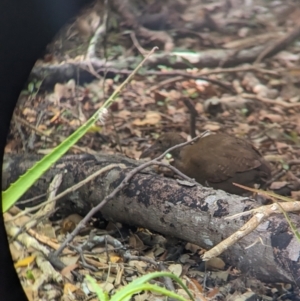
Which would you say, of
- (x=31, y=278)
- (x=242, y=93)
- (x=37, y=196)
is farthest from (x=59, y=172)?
(x=242, y=93)

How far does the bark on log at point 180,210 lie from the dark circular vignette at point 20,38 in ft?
0.50

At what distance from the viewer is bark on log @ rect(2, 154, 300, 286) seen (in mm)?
798

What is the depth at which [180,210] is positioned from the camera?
88 cm

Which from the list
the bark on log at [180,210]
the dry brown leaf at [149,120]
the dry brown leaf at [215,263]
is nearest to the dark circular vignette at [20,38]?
the bark on log at [180,210]

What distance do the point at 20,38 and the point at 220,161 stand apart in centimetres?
54

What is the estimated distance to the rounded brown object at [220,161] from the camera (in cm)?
83

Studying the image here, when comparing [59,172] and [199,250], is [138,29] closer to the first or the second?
[59,172]

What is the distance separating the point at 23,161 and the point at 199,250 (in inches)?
16.8

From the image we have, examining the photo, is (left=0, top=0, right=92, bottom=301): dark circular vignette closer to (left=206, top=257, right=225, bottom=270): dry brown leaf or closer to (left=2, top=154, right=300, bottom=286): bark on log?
(left=2, top=154, right=300, bottom=286): bark on log

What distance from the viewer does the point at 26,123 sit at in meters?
1.01

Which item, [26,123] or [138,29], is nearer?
Answer: [138,29]

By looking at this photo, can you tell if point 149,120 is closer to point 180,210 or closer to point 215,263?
point 180,210

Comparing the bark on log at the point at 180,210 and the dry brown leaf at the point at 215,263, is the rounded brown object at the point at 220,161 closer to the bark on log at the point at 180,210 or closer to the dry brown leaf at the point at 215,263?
the bark on log at the point at 180,210

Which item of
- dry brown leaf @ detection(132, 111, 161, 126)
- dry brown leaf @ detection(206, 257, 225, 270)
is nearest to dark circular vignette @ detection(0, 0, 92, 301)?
dry brown leaf @ detection(132, 111, 161, 126)
